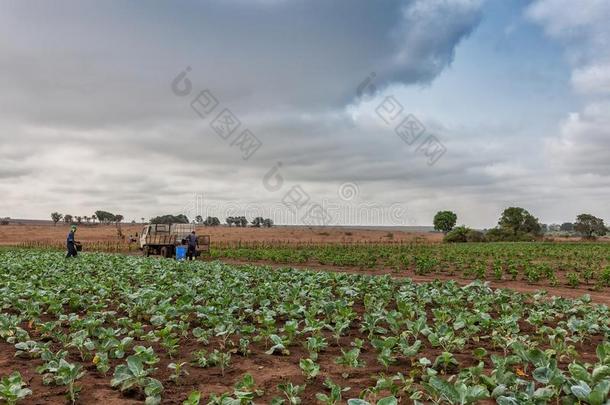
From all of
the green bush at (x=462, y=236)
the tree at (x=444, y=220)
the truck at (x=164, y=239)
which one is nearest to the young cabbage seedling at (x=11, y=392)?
the truck at (x=164, y=239)

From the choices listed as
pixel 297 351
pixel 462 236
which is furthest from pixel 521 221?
pixel 297 351

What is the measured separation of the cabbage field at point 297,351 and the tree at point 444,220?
101430 mm

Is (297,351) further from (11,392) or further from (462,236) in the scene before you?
(462,236)

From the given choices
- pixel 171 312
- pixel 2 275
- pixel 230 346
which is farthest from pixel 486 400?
pixel 2 275

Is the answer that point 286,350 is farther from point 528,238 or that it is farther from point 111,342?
point 528,238

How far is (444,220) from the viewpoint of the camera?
110000 millimetres

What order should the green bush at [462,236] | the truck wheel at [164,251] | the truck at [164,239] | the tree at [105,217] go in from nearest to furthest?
the truck wheel at [164,251]
the truck at [164,239]
the green bush at [462,236]
the tree at [105,217]

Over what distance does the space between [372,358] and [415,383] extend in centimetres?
127

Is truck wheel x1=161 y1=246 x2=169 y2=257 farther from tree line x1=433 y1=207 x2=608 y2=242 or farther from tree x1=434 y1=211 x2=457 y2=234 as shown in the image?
tree x1=434 y1=211 x2=457 y2=234

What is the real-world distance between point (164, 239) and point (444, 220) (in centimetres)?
8599

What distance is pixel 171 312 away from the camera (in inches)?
Result: 335

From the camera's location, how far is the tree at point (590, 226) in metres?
89.1

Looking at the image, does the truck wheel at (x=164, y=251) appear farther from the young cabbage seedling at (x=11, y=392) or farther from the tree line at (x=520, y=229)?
the tree line at (x=520, y=229)

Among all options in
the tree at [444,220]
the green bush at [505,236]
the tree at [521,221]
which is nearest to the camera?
the green bush at [505,236]
